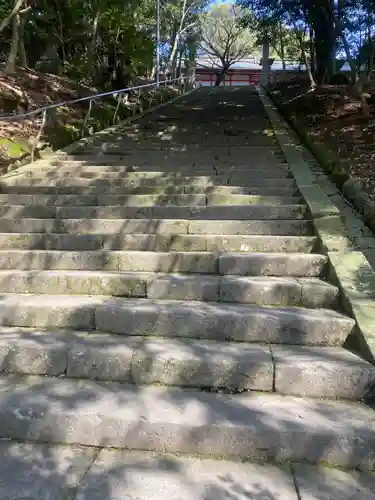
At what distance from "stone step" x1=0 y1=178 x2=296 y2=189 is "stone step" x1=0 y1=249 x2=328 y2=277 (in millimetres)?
1591

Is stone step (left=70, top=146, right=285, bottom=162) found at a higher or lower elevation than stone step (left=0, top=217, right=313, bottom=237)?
higher

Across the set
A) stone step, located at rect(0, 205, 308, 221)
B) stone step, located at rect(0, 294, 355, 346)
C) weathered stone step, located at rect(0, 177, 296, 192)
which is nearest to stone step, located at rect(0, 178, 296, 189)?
weathered stone step, located at rect(0, 177, 296, 192)

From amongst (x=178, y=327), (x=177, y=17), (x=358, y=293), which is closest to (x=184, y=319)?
(x=178, y=327)

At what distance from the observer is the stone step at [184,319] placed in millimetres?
2648

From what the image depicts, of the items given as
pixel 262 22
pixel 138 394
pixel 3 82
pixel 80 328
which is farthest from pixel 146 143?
pixel 262 22

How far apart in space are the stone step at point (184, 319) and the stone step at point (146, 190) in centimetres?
199

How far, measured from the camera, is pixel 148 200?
179 inches

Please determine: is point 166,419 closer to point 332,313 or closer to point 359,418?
point 359,418

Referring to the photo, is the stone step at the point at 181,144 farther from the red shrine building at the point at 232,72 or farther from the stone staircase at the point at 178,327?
the red shrine building at the point at 232,72

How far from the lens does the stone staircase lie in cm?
210

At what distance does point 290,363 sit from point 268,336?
1.12 ft

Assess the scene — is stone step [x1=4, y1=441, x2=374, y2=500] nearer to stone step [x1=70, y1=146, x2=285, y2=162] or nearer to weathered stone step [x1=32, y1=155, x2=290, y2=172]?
weathered stone step [x1=32, y1=155, x2=290, y2=172]

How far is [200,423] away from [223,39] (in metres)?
35.7

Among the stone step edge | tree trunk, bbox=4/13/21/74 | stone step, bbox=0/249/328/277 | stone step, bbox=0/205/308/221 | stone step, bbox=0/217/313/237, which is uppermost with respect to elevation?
tree trunk, bbox=4/13/21/74
